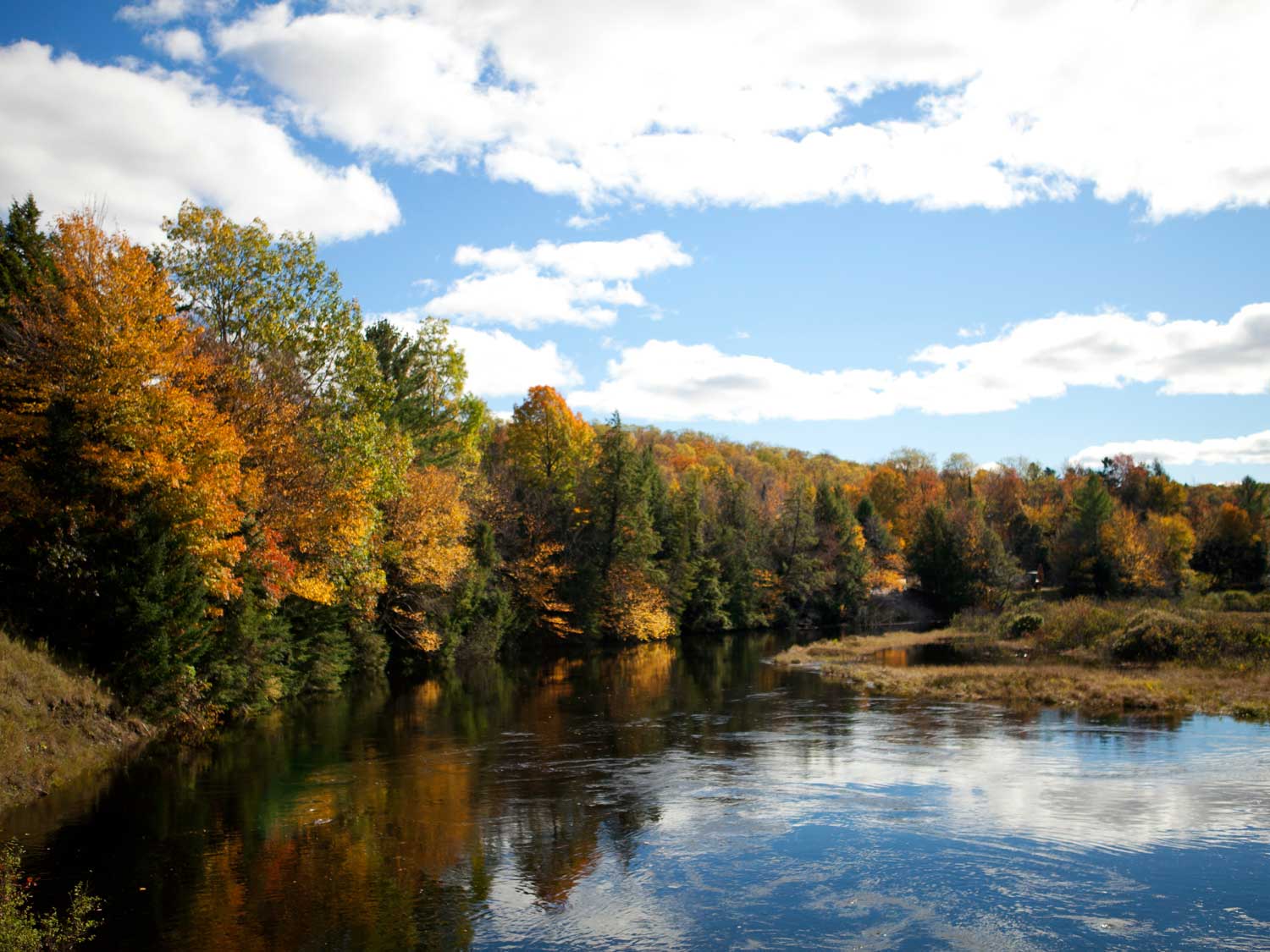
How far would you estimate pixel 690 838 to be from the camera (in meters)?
17.3

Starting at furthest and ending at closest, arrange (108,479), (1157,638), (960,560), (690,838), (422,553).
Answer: (960,560)
(422,553)
(1157,638)
(108,479)
(690,838)

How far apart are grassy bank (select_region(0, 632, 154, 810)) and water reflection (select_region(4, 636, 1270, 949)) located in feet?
4.20

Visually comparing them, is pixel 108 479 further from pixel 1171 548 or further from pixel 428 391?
pixel 1171 548

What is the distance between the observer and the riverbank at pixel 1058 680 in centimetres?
3152

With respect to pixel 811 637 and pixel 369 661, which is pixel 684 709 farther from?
pixel 811 637

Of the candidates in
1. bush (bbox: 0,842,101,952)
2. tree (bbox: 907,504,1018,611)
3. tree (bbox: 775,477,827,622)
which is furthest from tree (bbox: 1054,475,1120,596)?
bush (bbox: 0,842,101,952)

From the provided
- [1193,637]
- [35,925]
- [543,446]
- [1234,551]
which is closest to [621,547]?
[543,446]

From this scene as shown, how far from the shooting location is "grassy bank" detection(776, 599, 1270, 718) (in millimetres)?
32500

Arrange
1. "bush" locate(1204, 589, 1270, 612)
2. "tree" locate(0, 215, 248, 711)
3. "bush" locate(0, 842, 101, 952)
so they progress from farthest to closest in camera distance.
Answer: "bush" locate(1204, 589, 1270, 612)
"tree" locate(0, 215, 248, 711)
"bush" locate(0, 842, 101, 952)

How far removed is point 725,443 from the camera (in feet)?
594

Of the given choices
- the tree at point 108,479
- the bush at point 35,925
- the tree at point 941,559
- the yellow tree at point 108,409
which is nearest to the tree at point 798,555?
the tree at point 941,559

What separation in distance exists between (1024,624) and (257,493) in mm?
44648

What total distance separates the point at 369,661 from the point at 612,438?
→ 29.7 metres

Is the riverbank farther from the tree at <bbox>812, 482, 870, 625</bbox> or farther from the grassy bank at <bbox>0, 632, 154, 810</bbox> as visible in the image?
the tree at <bbox>812, 482, 870, 625</bbox>
